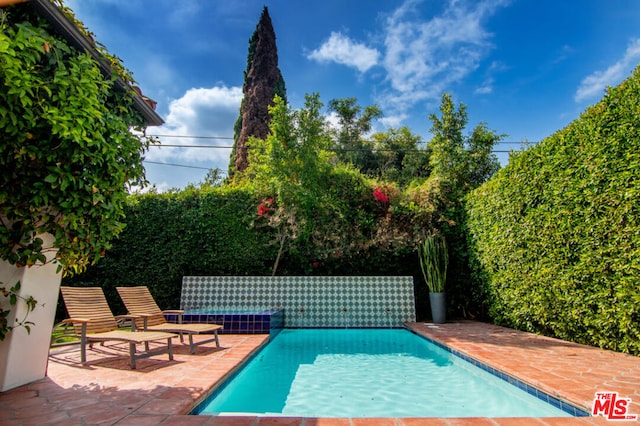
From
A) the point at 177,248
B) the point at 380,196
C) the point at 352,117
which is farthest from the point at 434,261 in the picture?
the point at 352,117

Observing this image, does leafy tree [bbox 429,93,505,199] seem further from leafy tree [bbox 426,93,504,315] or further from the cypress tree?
the cypress tree

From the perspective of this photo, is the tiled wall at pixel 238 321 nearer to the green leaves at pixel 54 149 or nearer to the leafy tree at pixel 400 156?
the green leaves at pixel 54 149

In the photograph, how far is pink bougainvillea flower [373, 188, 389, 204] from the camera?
1015cm

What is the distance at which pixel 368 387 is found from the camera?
446 centimetres

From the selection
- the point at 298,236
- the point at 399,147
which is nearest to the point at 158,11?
the point at 298,236

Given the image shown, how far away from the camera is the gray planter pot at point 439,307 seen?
29.4 feet

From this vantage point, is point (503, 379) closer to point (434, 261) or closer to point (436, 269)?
point (436, 269)

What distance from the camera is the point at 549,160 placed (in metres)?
6.21

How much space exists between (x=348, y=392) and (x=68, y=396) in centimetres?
287

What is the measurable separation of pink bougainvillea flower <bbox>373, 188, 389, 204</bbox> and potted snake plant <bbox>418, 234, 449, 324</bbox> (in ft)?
5.17

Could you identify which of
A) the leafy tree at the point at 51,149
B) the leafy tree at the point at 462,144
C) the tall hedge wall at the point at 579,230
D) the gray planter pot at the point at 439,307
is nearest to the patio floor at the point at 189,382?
the tall hedge wall at the point at 579,230

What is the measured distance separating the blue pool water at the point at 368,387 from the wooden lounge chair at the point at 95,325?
1.22 m

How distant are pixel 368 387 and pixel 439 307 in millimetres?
5167

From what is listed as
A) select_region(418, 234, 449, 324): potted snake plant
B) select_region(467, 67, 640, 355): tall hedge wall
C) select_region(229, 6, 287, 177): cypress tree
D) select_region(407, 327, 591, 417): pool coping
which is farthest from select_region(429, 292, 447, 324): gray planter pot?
A: select_region(229, 6, 287, 177): cypress tree
